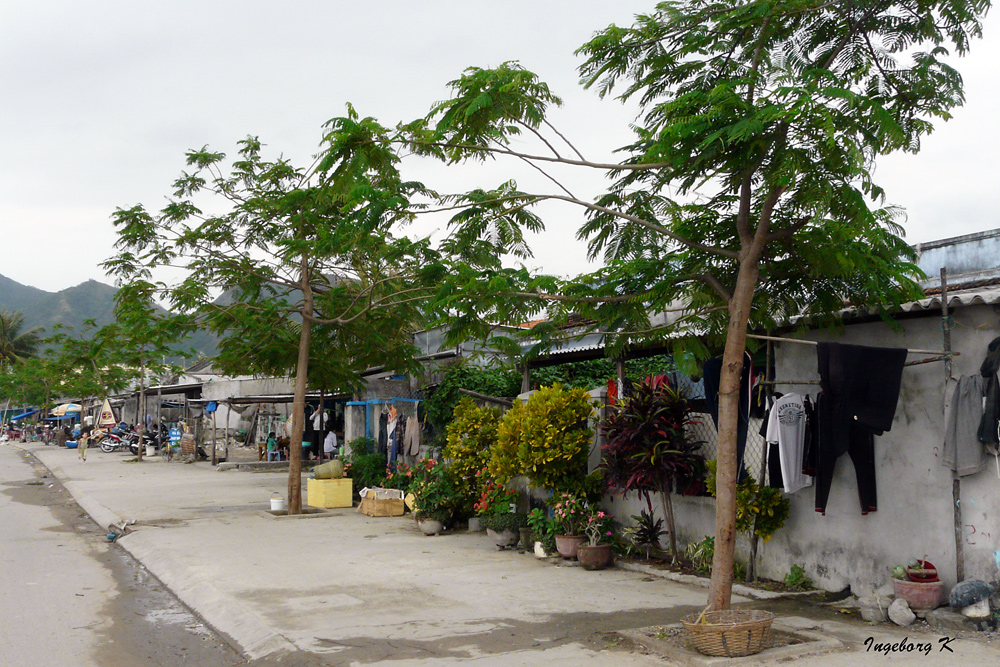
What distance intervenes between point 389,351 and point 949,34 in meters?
11.3

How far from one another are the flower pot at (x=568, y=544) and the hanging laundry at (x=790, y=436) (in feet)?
9.95

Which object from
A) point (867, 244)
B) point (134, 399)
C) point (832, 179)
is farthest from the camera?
point (134, 399)

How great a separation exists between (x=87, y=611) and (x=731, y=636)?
641 centimetres

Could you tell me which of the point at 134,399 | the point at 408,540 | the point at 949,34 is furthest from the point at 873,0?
the point at 134,399

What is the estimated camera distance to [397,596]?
28.2 feet

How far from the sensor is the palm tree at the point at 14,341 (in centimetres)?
7688

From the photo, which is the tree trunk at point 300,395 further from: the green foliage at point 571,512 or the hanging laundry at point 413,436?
the green foliage at point 571,512

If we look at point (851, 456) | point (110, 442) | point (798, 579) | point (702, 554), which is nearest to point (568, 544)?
point (702, 554)

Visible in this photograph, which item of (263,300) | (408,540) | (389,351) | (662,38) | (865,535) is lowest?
(408,540)

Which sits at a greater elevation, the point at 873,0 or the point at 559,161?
the point at 873,0

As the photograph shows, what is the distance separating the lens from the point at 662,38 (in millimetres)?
6840

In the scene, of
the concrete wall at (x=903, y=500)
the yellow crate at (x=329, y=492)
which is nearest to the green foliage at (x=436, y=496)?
the yellow crate at (x=329, y=492)

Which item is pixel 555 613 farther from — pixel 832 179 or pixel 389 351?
pixel 389 351

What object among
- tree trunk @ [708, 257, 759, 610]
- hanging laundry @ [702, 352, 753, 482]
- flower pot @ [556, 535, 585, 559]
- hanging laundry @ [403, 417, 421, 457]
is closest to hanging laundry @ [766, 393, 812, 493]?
hanging laundry @ [702, 352, 753, 482]
